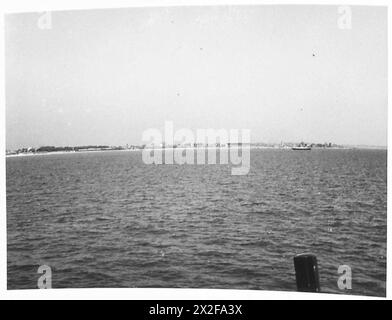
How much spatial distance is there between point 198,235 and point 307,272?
18.0 metres

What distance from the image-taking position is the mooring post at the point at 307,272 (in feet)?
19.6

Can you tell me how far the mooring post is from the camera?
19.6 ft

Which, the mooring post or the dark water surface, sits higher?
the mooring post

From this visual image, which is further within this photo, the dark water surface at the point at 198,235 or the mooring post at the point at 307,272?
the dark water surface at the point at 198,235

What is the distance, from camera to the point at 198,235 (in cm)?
2373

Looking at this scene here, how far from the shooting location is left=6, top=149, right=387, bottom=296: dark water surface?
1650 centimetres

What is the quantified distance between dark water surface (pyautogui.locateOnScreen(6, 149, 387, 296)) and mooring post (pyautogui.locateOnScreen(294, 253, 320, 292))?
9.54 metres

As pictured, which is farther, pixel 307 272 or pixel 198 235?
pixel 198 235

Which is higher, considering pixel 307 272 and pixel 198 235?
pixel 307 272

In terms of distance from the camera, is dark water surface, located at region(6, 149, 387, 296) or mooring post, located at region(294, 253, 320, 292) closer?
mooring post, located at region(294, 253, 320, 292)

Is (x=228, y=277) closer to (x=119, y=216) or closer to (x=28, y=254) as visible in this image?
(x=28, y=254)

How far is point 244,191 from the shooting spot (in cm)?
4388

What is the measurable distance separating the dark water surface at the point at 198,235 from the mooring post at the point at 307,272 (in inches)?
376
